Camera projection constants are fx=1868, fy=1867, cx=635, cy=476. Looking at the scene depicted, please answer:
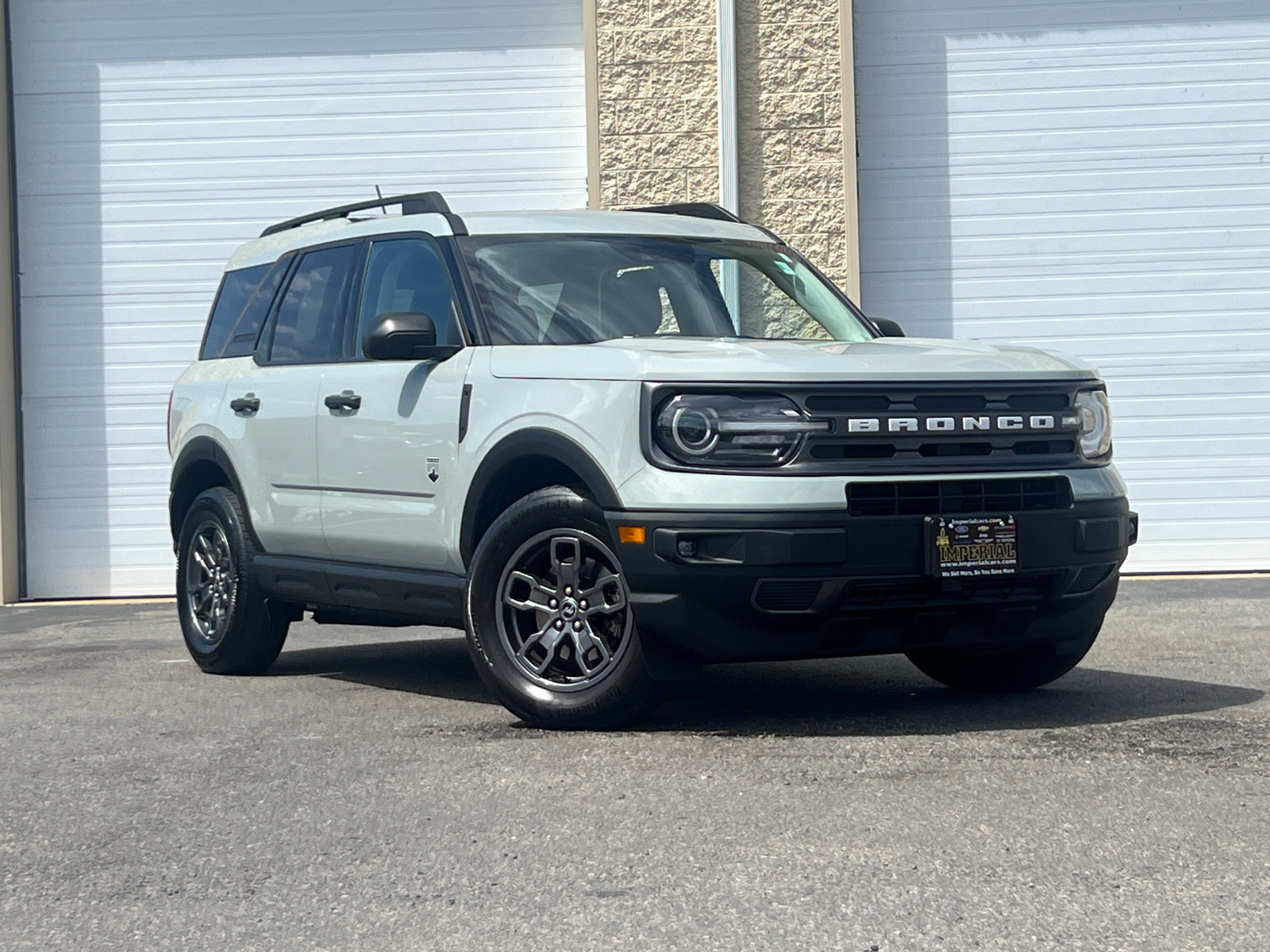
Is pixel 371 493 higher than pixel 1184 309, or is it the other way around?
pixel 1184 309

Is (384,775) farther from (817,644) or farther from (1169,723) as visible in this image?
(1169,723)

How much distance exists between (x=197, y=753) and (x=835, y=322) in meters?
3.07

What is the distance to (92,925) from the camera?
12.6ft

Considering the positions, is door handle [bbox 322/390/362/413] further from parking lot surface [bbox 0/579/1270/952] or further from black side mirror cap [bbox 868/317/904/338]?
black side mirror cap [bbox 868/317/904/338]

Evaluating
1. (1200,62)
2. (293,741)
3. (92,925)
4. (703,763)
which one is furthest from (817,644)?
(1200,62)

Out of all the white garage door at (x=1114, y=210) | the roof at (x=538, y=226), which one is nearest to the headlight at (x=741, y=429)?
the roof at (x=538, y=226)

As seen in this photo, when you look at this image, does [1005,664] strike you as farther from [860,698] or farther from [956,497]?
[956,497]

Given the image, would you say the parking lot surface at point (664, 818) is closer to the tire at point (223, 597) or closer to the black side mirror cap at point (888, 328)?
the tire at point (223, 597)

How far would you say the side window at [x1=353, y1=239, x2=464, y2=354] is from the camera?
688 centimetres

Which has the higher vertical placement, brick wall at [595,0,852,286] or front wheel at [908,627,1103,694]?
brick wall at [595,0,852,286]

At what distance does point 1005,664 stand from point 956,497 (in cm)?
114

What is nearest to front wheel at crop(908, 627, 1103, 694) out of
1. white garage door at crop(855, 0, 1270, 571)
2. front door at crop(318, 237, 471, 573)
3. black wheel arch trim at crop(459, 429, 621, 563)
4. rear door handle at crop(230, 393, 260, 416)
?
black wheel arch trim at crop(459, 429, 621, 563)

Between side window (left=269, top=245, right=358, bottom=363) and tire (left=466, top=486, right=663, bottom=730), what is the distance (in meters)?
1.66

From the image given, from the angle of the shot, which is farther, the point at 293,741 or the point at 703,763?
the point at 293,741
